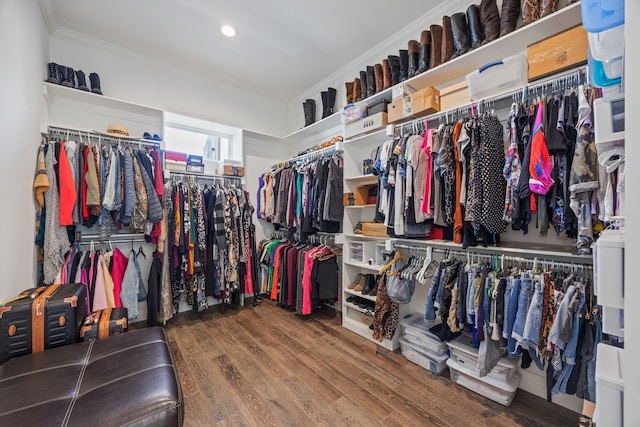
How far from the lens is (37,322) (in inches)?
54.0

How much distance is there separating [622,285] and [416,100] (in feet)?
5.70

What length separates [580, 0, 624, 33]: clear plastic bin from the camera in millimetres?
610

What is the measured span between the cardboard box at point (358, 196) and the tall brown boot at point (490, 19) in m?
1.40

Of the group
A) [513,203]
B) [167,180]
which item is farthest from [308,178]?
[513,203]

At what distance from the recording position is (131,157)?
2.40m

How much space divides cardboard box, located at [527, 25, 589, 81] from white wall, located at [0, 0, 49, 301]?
9.83 ft

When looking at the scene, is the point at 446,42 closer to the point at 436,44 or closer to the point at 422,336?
the point at 436,44

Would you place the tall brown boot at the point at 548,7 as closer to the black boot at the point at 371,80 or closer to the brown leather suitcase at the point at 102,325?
the black boot at the point at 371,80

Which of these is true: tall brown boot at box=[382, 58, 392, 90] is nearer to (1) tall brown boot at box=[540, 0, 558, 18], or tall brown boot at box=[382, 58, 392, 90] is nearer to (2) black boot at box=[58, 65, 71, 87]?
(1) tall brown boot at box=[540, 0, 558, 18]

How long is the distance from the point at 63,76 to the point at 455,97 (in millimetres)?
3319

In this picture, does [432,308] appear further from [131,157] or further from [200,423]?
[131,157]

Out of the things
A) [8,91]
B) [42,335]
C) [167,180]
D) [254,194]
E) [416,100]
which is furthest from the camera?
[254,194]

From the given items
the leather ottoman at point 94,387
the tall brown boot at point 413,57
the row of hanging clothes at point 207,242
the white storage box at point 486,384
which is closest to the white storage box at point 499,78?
the tall brown boot at point 413,57

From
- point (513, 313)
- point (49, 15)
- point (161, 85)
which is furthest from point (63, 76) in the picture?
point (513, 313)
